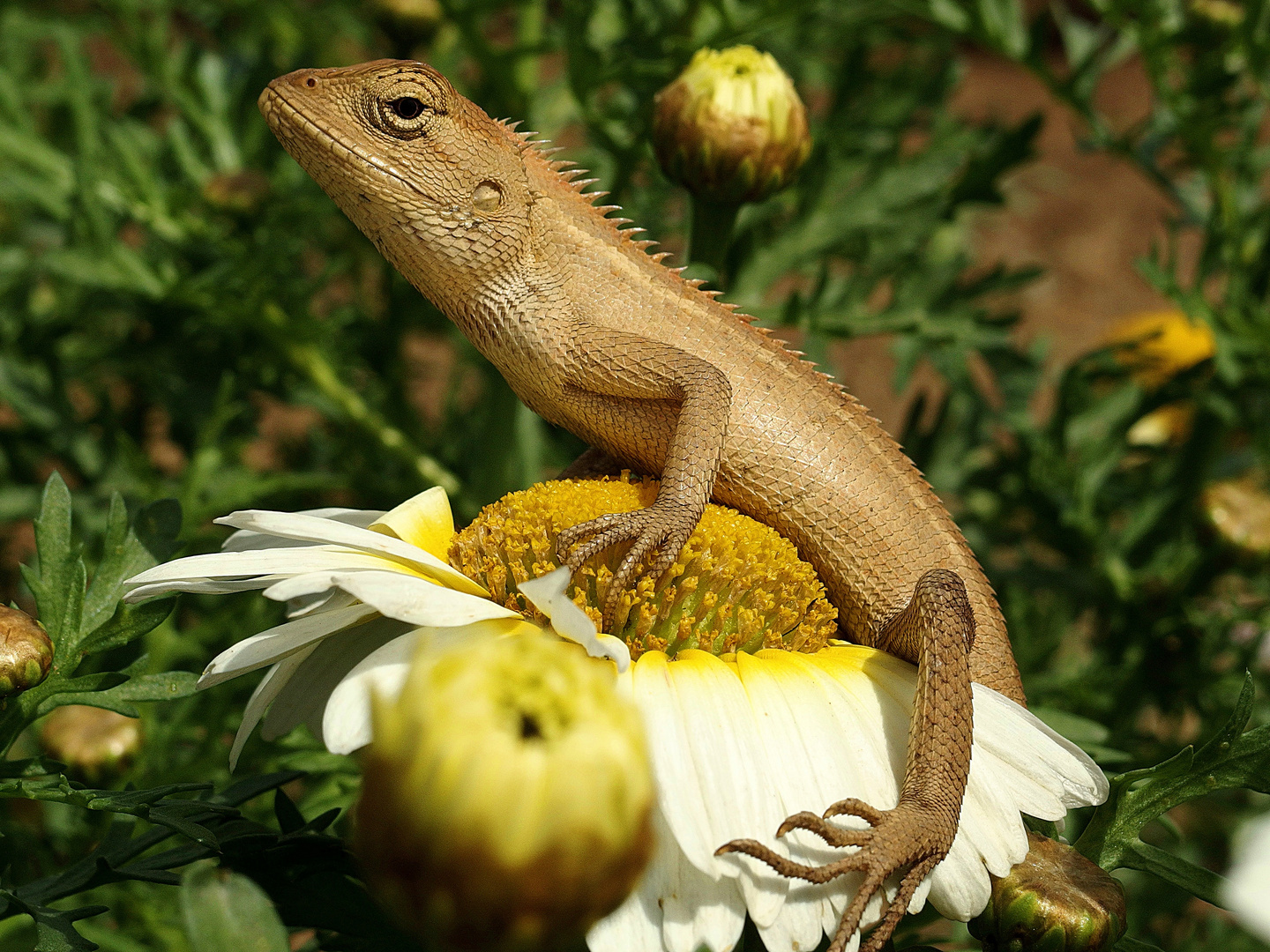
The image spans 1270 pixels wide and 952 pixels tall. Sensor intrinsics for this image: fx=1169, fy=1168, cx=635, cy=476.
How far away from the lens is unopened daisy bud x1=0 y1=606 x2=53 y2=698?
5.60 ft

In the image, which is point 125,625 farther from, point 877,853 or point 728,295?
point 728,295

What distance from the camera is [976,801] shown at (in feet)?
5.56

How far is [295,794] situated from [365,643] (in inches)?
76.2

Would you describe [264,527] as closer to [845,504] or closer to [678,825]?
[678,825]

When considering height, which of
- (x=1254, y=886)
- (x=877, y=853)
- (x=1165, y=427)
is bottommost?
(x=1165, y=427)

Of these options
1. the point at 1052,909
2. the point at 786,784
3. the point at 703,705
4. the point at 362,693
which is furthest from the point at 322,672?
the point at 1052,909

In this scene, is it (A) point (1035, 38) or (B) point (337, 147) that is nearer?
(B) point (337, 147)

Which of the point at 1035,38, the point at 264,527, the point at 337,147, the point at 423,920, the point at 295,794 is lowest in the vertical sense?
the point at 295,794

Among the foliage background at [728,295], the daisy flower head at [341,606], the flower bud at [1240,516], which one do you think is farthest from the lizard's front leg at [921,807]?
the flower bud at [1240,516]

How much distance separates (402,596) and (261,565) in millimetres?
259

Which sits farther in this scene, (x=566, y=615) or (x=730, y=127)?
(x=730, y=127)

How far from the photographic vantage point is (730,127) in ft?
8.04

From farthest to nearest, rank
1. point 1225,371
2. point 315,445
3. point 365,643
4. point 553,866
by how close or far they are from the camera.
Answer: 1. point 315,445
2. point 1225,371
3. point 365,643
4. point 553,866

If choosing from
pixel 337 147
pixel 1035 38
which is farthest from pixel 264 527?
pixel 1035 38
